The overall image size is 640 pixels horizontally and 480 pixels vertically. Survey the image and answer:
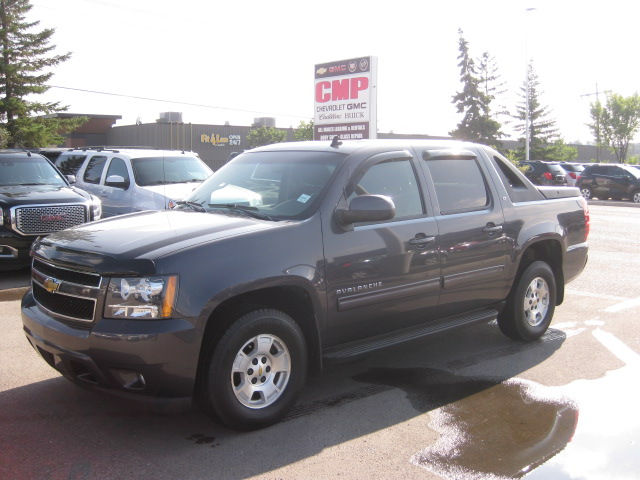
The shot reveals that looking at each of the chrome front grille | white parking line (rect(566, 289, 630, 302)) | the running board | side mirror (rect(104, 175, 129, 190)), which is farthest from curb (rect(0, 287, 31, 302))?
white parking line (rect(566, 289, 630, 302))

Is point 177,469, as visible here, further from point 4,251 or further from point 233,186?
point 4,251

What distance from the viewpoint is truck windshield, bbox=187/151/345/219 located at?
179 inches

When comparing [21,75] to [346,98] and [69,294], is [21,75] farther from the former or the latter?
[69,294]

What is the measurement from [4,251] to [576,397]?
24.9 feet

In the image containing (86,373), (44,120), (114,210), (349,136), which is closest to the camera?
(86,373)

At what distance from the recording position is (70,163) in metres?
13.9

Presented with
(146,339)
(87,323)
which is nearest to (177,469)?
(146,339)

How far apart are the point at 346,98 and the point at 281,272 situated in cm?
1549

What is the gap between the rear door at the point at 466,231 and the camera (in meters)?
5.08

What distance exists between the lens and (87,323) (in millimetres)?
3717

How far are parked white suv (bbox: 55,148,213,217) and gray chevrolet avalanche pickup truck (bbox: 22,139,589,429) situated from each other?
252 inches

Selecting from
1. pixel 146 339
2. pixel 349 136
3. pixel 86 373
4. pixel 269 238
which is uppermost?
pixel 349 136

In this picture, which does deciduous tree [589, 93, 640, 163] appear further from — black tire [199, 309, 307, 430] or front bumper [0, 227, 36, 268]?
black tire [199, 309, 307, 430]

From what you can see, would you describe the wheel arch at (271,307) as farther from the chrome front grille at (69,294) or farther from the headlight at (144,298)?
the chrome front grille at (69,294)
